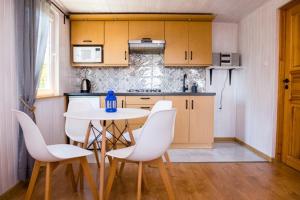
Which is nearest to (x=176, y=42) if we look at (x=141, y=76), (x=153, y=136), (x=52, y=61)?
(x=141, y=76)

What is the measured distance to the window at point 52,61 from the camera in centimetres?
352

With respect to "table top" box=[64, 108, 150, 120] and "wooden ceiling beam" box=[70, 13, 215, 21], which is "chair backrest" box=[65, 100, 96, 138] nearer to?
"table top" box=[64, 108, 150, 120]

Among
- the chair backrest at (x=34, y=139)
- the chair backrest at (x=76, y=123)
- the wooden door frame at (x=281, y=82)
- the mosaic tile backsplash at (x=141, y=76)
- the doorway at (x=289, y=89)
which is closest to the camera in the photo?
the chair backrest at (x=34, y=139)

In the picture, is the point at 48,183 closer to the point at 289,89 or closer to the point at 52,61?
the point at 52,61

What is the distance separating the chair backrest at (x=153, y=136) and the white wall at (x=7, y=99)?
1.22 metres

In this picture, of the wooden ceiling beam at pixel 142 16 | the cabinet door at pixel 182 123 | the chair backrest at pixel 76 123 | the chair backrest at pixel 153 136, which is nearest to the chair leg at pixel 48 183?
the chair backrest at pixel 153 136

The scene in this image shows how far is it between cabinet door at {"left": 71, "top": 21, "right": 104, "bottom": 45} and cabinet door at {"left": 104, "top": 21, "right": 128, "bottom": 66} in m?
0.12

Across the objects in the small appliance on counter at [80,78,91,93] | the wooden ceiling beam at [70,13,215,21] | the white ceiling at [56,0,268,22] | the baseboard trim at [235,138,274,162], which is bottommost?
the baseboard trim at [235,138,274,162]

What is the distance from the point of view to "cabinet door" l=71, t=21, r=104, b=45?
13.8 feet

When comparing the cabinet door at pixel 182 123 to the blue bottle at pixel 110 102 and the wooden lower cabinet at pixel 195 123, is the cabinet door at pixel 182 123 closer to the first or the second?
the wooden lower cabinet at pixel 195 123

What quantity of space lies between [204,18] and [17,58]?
2972mm

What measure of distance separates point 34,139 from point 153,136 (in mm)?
865

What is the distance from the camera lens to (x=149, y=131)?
70.8 inches

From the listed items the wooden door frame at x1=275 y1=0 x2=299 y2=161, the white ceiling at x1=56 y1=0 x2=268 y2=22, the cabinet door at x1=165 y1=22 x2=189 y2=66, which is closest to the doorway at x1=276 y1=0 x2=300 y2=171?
the wooden door frame at x1=275 y1=0 x2=299 y2=161
